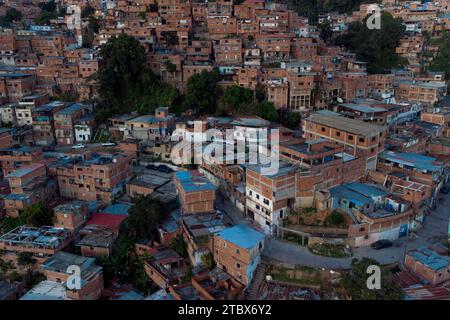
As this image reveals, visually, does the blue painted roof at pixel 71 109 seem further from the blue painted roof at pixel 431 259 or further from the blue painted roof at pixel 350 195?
the blue painted roof at pixel 431 259

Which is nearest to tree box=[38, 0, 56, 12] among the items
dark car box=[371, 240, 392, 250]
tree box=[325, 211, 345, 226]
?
tree box=[325, 211, 345, 226]

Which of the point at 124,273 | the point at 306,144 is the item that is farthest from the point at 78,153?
the point at 306,144

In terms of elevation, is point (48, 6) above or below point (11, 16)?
above

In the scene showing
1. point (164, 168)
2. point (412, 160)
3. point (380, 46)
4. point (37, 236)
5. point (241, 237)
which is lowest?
point (37, 236)

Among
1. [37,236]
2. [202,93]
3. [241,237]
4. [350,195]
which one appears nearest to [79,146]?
[202,93]

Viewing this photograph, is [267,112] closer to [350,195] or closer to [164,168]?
[164,168]

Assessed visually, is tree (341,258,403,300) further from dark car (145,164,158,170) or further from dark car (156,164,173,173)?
dark car (145,164,158,170)

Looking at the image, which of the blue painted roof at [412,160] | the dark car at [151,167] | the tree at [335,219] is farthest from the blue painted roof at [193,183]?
the blue painted roof at [412,160]
